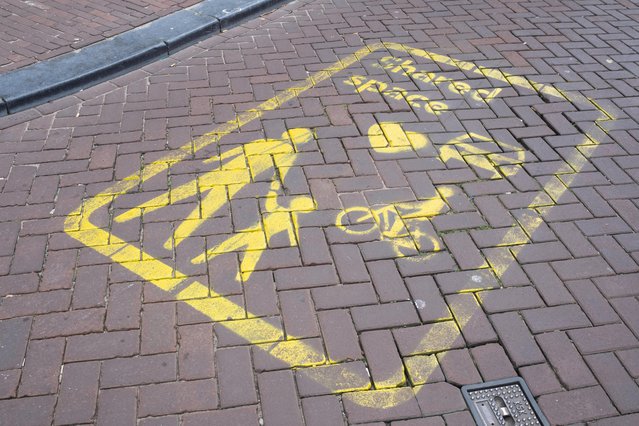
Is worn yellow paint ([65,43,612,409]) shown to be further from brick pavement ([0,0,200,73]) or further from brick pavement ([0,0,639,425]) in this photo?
brick pavement ([0,0,200,73])

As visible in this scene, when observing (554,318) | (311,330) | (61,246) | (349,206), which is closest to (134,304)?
(61,246)

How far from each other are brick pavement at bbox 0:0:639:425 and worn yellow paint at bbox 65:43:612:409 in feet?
0.05

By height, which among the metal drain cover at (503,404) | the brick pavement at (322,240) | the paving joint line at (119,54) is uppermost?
the paving joint line at (119,54)

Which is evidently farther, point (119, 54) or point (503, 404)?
point (119, 54)

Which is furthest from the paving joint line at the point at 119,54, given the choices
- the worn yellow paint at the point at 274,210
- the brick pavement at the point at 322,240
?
the worn yellow paint at the point at 274,210

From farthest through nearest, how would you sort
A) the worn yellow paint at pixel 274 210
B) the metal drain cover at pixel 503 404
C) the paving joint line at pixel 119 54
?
the paving joint line at pixel 119 54, the worn yellow paint at pixel 274 210, the metal drain cover at pixel 503 404

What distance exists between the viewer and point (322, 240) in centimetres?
329

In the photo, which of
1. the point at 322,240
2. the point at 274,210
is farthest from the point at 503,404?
the point at 274,210

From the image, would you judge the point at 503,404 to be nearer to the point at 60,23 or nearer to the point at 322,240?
the point at 322,240

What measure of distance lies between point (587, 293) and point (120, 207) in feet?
9.25

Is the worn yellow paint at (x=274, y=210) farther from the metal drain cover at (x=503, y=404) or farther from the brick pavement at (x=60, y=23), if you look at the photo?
the brick pavement at (x=60, y=23)

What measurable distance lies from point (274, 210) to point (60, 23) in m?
Result: 3.66

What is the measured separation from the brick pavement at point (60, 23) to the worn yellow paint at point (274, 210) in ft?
6.72

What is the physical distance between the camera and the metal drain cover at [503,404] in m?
2.47
